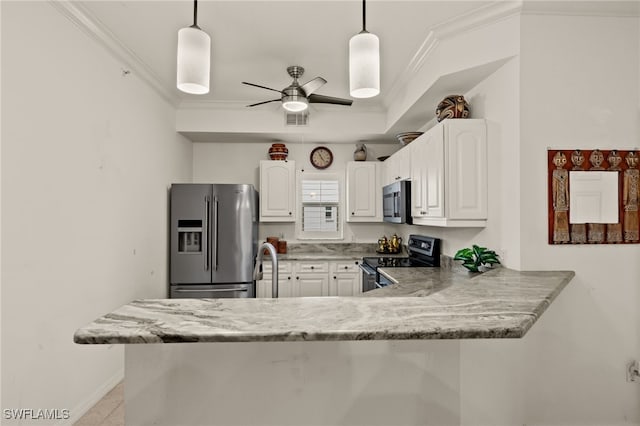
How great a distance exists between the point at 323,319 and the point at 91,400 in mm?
2406

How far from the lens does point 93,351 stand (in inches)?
98.0

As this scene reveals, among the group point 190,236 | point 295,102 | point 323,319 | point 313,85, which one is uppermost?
point 313,85

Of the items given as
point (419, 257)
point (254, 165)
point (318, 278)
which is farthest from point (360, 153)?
point (318, 278)

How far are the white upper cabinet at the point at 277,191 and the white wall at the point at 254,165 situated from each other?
1.16 ft

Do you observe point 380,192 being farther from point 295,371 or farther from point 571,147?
point 295,371

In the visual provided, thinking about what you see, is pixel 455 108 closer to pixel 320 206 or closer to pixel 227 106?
pixel 320 206

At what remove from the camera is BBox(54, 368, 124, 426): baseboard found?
2.25 metres

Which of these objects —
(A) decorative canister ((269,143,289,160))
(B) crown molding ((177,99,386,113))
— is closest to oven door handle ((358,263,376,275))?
(A) decorative canister ((269,143,289,160))

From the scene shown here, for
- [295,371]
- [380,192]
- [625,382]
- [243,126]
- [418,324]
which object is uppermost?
[243,126]

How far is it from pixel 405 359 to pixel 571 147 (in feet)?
6.03

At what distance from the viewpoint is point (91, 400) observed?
246cm

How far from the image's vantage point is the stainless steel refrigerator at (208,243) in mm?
3779

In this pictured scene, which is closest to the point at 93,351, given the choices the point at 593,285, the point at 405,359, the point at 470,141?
the point at 405,359

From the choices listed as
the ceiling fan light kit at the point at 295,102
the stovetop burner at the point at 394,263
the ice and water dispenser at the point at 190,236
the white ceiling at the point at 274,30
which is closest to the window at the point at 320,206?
the stovetop burner at the point at 394,263
